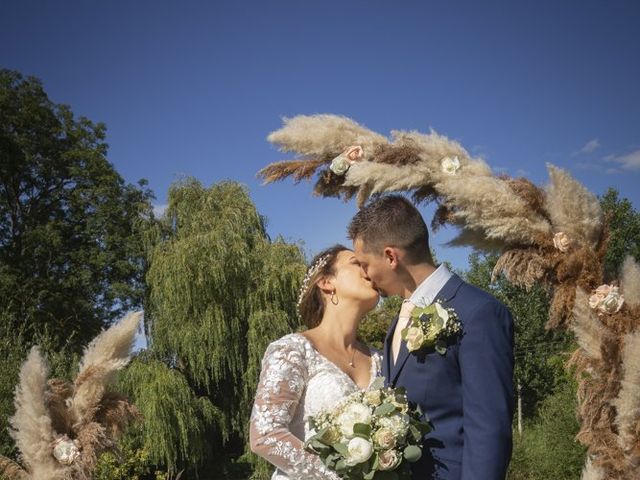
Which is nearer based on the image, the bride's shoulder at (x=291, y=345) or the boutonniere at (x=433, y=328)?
the boutonniere at (x=433, y=328)

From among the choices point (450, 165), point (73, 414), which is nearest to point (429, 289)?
point (450, 165)

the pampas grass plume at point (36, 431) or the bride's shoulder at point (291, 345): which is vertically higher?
the bride's shoulder at point (291, 345)

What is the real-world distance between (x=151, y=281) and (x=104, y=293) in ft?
21.9

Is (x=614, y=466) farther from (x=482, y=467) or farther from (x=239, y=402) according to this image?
(x=239, y=402)

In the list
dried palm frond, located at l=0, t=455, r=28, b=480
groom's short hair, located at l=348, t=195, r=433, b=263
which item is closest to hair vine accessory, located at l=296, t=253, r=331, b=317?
groom's short hair, located at l=348, t=195, r=433, b=263

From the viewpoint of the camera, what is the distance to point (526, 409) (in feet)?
60.3

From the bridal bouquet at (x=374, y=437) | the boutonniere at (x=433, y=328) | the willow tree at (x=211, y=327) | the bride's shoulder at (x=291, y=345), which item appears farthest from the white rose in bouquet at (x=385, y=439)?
the willow tree at (x=211, y=327)

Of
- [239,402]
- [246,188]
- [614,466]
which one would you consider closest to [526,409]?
[239,402]

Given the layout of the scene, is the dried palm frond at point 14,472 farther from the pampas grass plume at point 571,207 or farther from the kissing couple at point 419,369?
the pampas grass plume at point 571,207

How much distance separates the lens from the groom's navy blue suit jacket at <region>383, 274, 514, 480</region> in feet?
6.72

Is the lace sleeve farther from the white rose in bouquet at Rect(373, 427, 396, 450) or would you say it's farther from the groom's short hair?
the groom's short hair

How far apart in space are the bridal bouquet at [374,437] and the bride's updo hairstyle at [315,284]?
1391mm

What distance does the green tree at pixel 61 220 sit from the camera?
20.4 m

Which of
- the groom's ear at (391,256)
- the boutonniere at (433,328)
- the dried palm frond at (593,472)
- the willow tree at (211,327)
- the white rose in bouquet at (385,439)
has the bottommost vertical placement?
the dried palm frond at (593,472)
